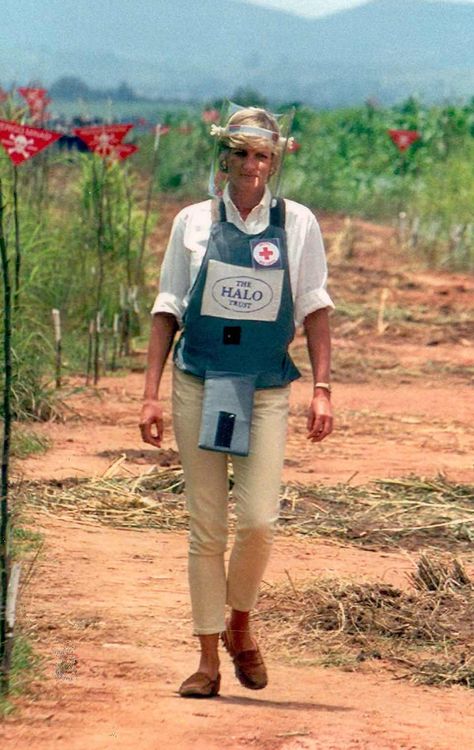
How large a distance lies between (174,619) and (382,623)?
71 centimetres

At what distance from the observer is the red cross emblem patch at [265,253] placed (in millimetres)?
5484

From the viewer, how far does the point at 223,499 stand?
5629mm

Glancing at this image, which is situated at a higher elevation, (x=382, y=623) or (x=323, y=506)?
(x=382, y=623)

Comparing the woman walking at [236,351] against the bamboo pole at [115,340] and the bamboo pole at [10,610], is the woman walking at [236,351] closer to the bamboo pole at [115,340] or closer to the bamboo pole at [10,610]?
the bamboo pole at [10,610]

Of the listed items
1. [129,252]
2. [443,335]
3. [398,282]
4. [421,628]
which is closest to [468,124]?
[398,282]

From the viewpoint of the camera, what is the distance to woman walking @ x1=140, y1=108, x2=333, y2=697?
5484 mm

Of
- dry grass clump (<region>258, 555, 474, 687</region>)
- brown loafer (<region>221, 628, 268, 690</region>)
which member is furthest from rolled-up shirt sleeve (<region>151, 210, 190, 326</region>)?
dry grass clump (<region>258, 555, 474, 687</region>)

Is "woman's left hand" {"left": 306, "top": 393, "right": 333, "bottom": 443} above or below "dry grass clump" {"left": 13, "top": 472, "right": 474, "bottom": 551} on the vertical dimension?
above

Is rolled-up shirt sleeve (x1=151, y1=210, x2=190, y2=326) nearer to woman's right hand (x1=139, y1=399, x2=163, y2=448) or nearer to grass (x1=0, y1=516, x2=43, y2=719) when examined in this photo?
woman's right hand (x1=139, y1=399, x2=163, y2=448)

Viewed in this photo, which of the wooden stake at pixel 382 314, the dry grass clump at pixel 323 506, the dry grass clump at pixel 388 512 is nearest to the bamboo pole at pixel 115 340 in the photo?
the wooden stake at pixel 382 314

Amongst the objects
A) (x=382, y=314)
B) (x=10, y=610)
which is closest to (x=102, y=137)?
(x=382, y=314)

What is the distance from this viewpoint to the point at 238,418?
5461mm

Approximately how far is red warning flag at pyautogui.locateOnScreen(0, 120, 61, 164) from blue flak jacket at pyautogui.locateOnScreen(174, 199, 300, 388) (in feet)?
17.5

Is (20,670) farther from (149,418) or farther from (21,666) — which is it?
(149,418)
